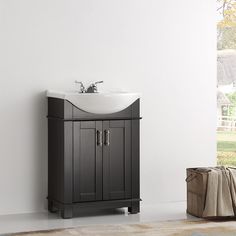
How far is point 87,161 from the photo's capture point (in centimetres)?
588

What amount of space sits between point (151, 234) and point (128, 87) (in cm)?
170

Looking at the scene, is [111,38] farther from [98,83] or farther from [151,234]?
[151,234]

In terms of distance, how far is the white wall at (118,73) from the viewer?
19.9 feet

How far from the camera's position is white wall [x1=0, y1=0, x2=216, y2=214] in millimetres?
6051

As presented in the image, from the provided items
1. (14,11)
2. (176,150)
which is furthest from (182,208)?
(14,11)

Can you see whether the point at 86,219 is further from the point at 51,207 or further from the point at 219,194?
the point at 219,194

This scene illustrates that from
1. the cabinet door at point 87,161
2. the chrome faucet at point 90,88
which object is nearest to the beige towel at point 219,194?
the cabinet door at point 87,161

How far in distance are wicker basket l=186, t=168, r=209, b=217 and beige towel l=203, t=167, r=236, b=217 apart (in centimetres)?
4

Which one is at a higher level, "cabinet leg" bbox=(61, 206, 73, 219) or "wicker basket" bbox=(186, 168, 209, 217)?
"wicker basket" bbox=(186, 168, 209, 217)

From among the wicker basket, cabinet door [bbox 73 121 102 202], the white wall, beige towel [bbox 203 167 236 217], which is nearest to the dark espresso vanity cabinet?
cabinet door [bbox 73 121 102 202]

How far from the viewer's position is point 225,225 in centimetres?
564

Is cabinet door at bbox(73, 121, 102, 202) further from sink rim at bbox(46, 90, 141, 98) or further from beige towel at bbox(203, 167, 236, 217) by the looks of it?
beige towel at bbox(203, 167, 236, 217)

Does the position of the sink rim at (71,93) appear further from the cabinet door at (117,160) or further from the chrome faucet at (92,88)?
the cabinet door at (117,160)

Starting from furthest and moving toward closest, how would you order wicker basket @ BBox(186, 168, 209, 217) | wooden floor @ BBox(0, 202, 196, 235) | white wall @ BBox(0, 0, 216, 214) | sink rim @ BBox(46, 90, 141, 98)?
1. white wall @ BBox(0, 0, 216, 214)
2. wicker basket @ BBox(186, 168, 209, 217)
3. sink rim @ BBox(46, 90, 141, 98)
4. wooden floor @ BBox(0, 202, 196, 235)
